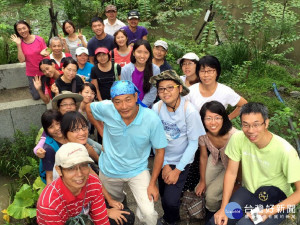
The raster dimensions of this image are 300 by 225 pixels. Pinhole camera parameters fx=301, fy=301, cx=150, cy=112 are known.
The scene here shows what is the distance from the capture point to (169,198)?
342 centimetres

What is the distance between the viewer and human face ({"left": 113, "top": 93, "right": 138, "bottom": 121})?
298 cm

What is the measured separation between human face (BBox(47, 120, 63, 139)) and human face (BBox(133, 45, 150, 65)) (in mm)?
1506

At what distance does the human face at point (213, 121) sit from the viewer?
3.22m

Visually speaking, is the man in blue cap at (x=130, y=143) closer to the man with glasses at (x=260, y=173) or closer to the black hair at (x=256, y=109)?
the man with glasses at (x=260, y=173)

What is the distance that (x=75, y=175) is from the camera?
98.9 inches

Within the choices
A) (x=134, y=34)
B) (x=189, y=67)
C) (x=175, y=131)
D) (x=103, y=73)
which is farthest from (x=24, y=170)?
(x=134, y=34)

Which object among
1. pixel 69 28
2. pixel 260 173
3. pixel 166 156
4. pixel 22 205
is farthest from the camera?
pixel 69 28

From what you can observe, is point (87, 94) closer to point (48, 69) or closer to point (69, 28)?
point (48, 69)

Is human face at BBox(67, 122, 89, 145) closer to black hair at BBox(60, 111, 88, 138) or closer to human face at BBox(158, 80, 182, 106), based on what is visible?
black hair at BBox(60, 111, 88, 138)

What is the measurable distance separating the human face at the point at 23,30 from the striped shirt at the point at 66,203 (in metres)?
3.56

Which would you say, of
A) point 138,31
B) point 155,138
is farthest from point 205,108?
point 138,31

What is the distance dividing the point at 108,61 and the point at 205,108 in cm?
205

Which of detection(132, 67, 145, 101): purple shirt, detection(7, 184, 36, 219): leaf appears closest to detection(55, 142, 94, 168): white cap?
detection(7, 184, 36, 219): leaf

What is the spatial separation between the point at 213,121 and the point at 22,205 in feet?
8.93
